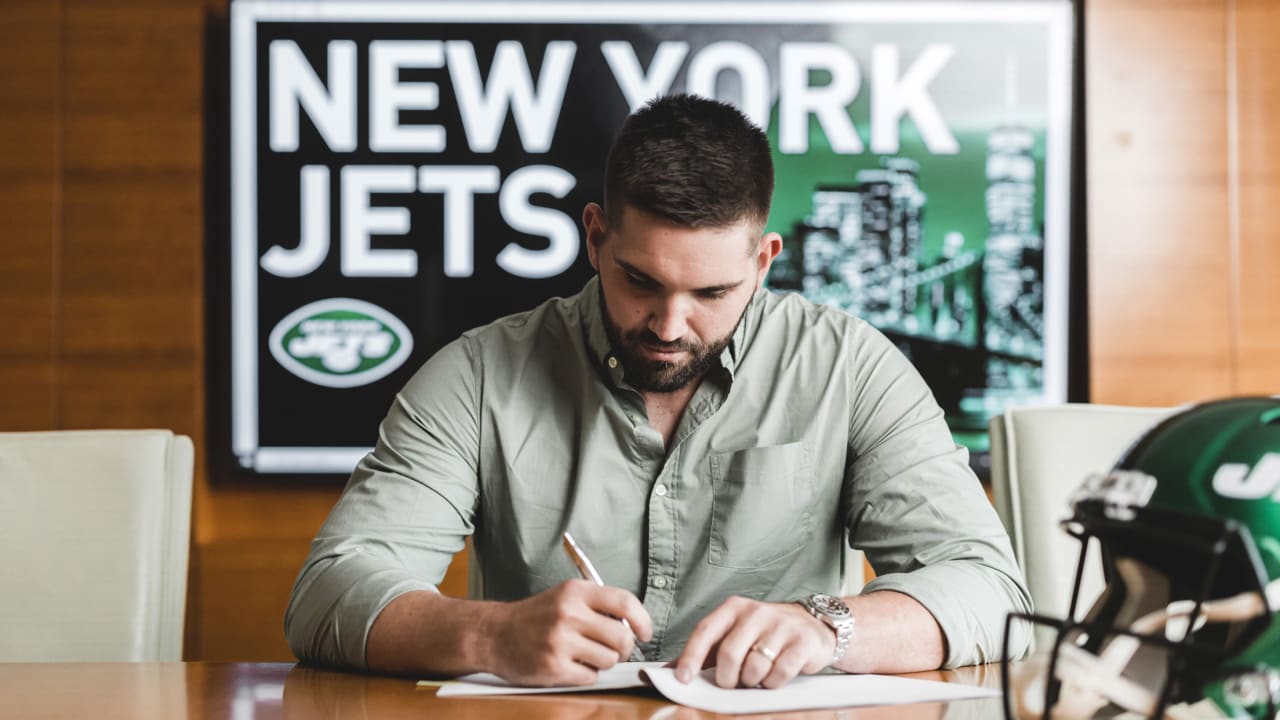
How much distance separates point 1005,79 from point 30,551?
2559 mm

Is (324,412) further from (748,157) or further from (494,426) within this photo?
(748,157)

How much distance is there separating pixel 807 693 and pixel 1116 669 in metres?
0.39

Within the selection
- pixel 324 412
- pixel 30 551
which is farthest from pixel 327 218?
pixel 30 551

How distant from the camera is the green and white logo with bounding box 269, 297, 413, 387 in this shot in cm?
298

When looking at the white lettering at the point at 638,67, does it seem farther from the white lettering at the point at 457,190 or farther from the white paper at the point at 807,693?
the white paper at the point at 807,693

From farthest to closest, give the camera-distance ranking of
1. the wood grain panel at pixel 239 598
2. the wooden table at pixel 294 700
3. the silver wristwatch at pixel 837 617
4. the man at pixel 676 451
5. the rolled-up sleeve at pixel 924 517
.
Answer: the wood grain panel at pixel 239 598
the man at pixel 676 451
the rolled-up sleeve at pixel 924 517
the silver wristwatch at pixel 837 617
the wooden table at pixel 294 700

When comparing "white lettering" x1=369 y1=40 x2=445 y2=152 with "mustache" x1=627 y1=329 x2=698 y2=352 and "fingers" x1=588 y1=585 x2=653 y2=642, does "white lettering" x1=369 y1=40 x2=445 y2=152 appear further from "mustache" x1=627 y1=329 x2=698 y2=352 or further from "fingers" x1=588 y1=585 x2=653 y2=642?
"fingers" x1=588 y1=585 x2=653 y2=642

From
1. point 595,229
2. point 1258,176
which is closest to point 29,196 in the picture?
point 595,229

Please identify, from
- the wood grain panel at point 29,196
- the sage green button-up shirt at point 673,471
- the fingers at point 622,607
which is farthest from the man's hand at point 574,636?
the wood grain panel at point 29,196

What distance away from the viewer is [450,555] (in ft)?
5.04

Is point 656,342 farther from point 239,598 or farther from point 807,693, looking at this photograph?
point 239,598

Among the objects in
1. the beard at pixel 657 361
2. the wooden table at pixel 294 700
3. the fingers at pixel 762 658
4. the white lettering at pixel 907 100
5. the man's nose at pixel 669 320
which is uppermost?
the white lettering at pixel 907 100

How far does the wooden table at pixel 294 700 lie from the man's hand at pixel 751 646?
69 mm

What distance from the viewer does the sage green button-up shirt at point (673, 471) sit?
4.96ft
